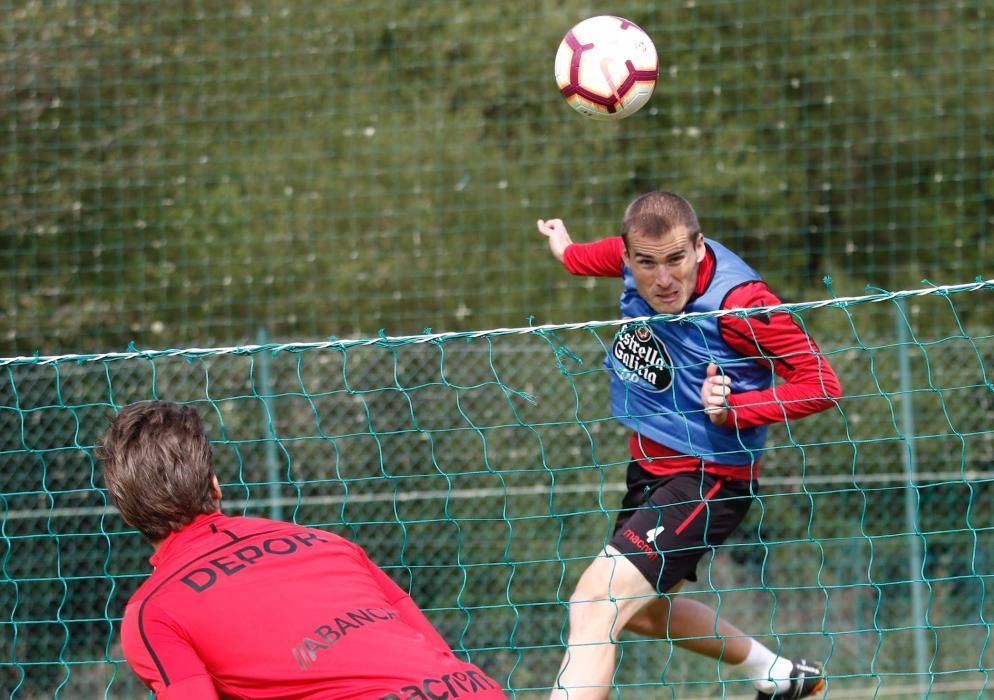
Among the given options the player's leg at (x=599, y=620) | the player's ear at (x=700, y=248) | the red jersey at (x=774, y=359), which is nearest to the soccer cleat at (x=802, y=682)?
the player's leg at (x=599, y=620)

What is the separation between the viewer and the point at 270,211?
35.6 ft

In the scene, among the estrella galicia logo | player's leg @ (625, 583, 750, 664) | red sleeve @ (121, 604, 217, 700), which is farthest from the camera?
player's leg @ (625, 583, 750, 664)

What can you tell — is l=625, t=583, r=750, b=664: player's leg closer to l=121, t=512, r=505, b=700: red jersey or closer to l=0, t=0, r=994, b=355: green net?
l=121, t=512, r=505, b=700: red jersey

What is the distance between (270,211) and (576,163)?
8.50 ft

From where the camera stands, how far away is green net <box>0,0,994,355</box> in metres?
10.3

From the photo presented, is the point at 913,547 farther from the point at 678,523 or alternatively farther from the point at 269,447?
the point at 678,523

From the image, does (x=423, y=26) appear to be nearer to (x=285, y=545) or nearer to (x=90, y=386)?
(x=90, y=386)

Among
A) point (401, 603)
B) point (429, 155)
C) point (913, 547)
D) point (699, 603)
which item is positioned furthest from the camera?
point (429, 155)

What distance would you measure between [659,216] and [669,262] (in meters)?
0.14

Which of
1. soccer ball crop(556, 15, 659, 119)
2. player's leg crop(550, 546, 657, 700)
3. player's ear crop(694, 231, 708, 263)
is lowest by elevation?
player's leg crop(550, 546, 657, 700)

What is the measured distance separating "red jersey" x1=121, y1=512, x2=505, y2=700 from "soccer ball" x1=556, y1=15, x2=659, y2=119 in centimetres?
233

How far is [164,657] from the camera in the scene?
2.49 m

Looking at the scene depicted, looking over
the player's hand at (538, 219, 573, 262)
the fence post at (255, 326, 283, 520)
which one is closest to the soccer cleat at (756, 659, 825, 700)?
the player's hand at (538, 219, 573, 262)

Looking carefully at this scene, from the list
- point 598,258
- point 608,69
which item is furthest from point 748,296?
point 608,69
